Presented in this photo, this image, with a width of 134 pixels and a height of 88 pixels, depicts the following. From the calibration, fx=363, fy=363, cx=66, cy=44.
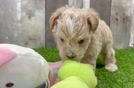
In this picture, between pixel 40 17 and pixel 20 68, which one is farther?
pixel 40 17

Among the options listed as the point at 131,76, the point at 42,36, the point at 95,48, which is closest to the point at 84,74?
the point at 95,48

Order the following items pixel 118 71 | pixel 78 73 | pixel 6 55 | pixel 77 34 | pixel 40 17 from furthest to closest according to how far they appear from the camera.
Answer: pixel 40 17, pixel 118 71, pixel 77 34, pixel 78 73, pixel 6 55

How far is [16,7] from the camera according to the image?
2934mm

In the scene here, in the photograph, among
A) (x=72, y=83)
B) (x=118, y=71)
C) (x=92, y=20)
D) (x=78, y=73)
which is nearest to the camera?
(x=72, y=83)

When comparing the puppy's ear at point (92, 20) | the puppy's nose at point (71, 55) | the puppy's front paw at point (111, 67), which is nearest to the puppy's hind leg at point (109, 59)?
the puppy's front paw at point (111, 67)

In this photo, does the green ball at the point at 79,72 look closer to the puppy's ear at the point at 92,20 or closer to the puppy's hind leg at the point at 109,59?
the puppy's ear at the point at 92,20

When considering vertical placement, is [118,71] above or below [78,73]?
below

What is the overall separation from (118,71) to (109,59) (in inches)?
4.6

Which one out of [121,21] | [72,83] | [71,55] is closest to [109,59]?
[121,21]

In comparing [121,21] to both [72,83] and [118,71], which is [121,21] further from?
[72,83]

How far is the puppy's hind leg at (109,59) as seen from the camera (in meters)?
2.48

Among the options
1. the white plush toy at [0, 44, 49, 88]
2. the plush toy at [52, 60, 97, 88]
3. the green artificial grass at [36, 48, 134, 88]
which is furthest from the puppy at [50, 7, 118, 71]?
the white plush toy at [0, 44, 49, 88]

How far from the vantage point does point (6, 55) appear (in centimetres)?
122

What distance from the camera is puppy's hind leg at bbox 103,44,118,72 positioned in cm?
248
